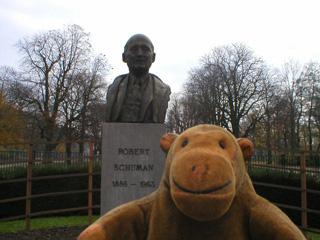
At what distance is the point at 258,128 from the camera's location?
92.5ft

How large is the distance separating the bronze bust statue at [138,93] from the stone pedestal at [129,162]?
0.94 feet

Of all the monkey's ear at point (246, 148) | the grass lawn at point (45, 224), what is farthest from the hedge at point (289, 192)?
the monkey's ear at point (246, 148)

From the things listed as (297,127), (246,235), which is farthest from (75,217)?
(297,127)

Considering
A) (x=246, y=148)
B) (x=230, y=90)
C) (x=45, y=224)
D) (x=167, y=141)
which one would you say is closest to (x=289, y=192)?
(x=45, y=224)

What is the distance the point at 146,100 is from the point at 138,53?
2.61 feet

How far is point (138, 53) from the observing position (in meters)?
5.11

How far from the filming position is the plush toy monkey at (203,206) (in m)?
1.83

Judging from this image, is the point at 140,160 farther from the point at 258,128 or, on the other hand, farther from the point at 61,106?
the point at 258,128

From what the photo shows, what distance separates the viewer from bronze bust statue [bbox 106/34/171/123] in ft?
16.8

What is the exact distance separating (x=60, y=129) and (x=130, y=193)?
948 inches

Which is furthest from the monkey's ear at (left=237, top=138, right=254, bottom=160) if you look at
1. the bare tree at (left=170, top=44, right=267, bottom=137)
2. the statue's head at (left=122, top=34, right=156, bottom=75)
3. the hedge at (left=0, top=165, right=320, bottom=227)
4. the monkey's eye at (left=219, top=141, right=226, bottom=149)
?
the bare tree at (left=170, top=44, right=267, bottom=137)

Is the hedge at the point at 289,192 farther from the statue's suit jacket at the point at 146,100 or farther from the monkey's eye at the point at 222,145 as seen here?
the monkey's eye at the point at 222,145

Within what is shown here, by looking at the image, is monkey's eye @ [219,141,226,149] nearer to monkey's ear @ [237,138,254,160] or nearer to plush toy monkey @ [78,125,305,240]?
plush toy monkey @ [78,125,305,240]

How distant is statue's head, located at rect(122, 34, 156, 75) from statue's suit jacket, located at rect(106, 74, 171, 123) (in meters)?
0.36
